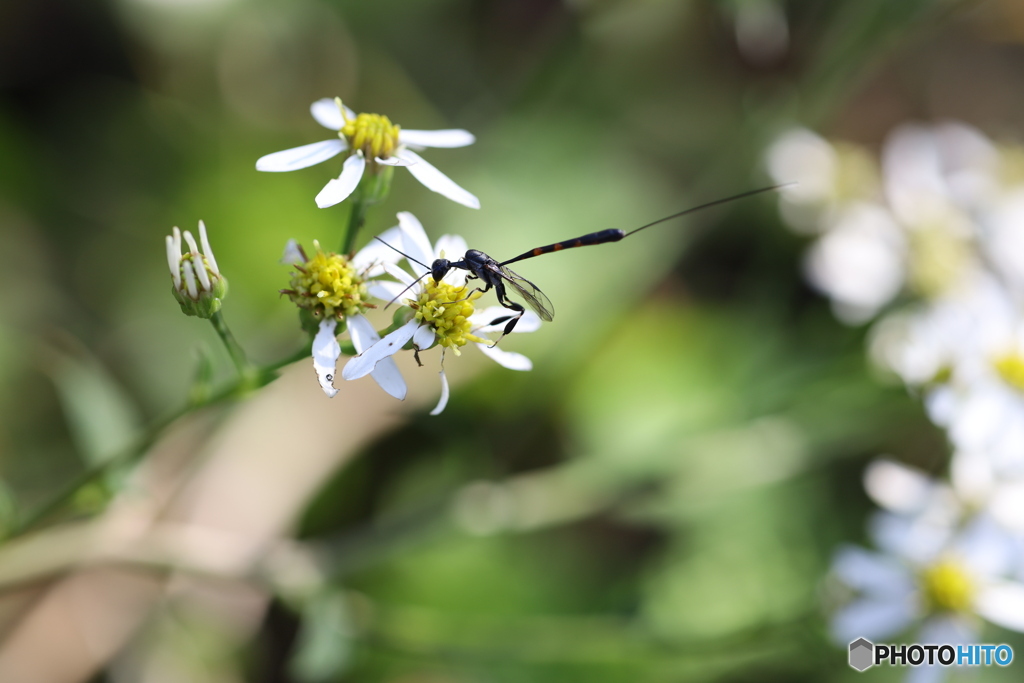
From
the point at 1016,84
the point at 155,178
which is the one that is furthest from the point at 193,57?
the point at 1016,84

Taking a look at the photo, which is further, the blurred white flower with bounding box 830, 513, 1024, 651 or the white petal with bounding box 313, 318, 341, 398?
the blurred white flower with bounding box 830, 513, 1024, 651

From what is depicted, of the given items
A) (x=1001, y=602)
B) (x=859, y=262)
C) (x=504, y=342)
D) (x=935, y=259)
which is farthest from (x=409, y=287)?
(x=935, y=259)

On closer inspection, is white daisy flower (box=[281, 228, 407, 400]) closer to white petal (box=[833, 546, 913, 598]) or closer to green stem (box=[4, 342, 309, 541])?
green stem (box=[4, 342, 309, 541])

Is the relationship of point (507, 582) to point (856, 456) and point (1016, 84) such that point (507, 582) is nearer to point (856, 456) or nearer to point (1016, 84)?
point (856, 456)

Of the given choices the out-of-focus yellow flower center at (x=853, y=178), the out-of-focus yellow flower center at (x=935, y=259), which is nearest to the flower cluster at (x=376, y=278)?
the out-of-focus yellow flower center at (x=935, y=259)

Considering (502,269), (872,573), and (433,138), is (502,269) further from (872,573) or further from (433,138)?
(872,573)

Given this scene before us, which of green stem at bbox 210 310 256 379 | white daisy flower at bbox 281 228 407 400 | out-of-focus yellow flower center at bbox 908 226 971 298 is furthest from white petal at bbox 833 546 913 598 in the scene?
green stem at bbox 210 310 256 379
